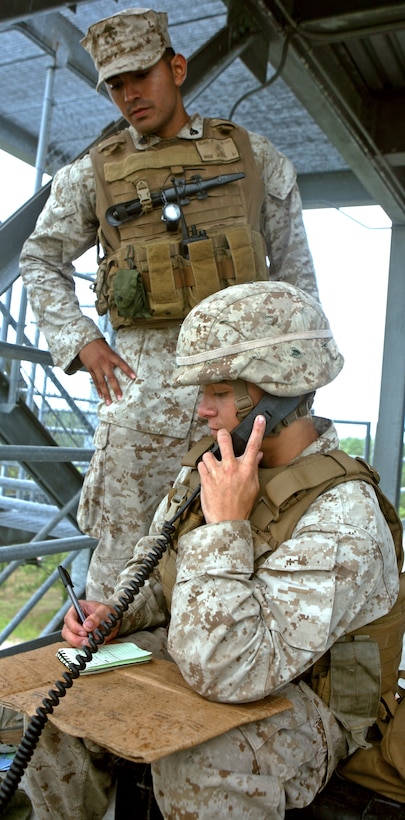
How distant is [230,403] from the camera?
76.8 inches

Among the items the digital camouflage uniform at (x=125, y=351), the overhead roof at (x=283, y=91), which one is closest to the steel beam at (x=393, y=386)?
the overhead roof at (x=283, y=91)

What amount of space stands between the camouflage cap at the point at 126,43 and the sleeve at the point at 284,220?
1.50 feet

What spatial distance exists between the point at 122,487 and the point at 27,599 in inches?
518

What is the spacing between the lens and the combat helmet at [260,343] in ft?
6.24

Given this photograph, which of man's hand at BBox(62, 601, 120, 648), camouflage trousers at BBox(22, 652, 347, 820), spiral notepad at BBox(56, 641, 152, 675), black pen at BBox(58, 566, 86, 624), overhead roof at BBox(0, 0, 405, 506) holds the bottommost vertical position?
camouflage trousers at BBox(22, 652, 347, 820)

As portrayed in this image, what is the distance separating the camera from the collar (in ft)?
8.96

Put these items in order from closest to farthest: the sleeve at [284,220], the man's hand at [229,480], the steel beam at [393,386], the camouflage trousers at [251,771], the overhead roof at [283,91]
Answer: the camouflage trousers at [251,771], the man's hand at [229,480], the sleeve at [284,220], the overhead roof at [283,91], the steel beam at [393,386]

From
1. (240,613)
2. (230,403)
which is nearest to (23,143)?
(230,403)

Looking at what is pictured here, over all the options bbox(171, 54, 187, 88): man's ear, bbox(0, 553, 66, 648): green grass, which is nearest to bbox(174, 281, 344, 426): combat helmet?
bbox(171, 54, 187, 88): man's ear

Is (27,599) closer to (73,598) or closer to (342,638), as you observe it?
(73,598)

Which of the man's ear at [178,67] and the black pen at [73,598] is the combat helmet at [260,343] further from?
the man's ear at [178,67]

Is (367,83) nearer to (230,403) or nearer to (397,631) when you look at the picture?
(230,403)

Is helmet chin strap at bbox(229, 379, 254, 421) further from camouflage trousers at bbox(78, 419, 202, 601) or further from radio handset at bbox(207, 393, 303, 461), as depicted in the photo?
camouflage trousers at bbox(78, 419, 202, 601)

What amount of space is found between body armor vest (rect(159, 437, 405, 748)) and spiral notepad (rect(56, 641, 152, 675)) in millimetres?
367
